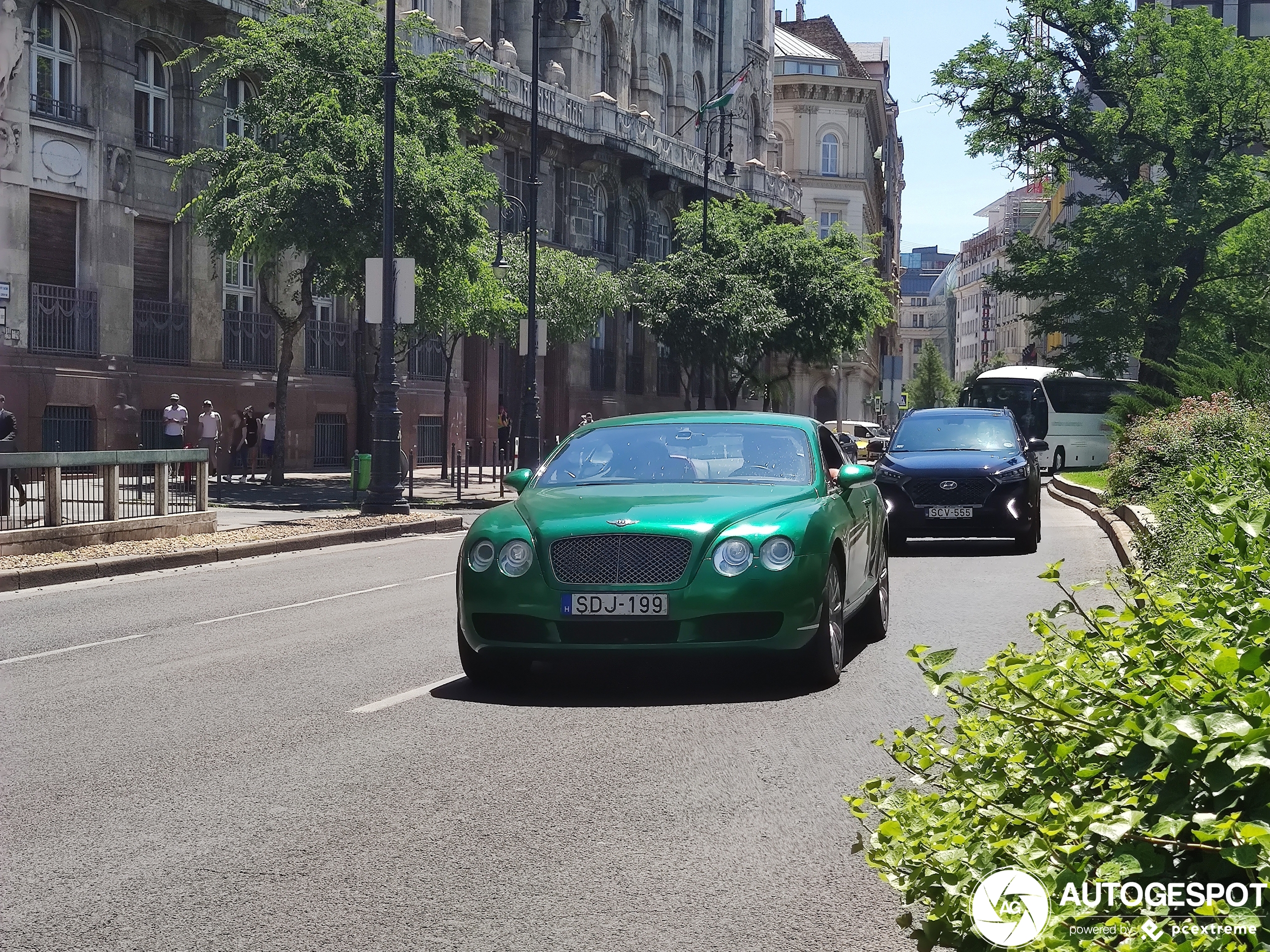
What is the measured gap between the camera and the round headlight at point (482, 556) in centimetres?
841

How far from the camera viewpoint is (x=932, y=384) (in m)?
162

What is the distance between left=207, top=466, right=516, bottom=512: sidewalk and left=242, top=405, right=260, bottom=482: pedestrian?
0.67 m

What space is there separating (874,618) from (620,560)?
2.97 meters

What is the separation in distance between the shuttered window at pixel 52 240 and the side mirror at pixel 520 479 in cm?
2367

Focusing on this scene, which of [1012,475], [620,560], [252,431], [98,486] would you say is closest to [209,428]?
[252,431]

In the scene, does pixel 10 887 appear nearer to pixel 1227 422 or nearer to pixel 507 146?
pixel 1227 422

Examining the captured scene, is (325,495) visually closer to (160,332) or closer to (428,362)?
(160,332)

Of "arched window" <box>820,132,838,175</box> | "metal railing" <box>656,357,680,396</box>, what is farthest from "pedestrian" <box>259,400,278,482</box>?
"arched window" <box>820,132,838,175</box>

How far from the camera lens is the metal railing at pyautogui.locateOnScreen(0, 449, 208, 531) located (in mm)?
16750

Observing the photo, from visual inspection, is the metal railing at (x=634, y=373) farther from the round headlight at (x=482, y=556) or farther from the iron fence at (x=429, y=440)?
the round headlight at (x=482, y=556)

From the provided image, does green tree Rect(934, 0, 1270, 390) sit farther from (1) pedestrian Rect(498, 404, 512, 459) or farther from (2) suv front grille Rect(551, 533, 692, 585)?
(2) suv front grille Rect(551, 533, 692, 585)

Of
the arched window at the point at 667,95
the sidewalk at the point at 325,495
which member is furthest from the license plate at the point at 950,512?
the arched window at the point at 667,95

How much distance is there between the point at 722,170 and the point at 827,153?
40524 mm

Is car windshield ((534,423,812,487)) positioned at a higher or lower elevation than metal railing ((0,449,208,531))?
higher
